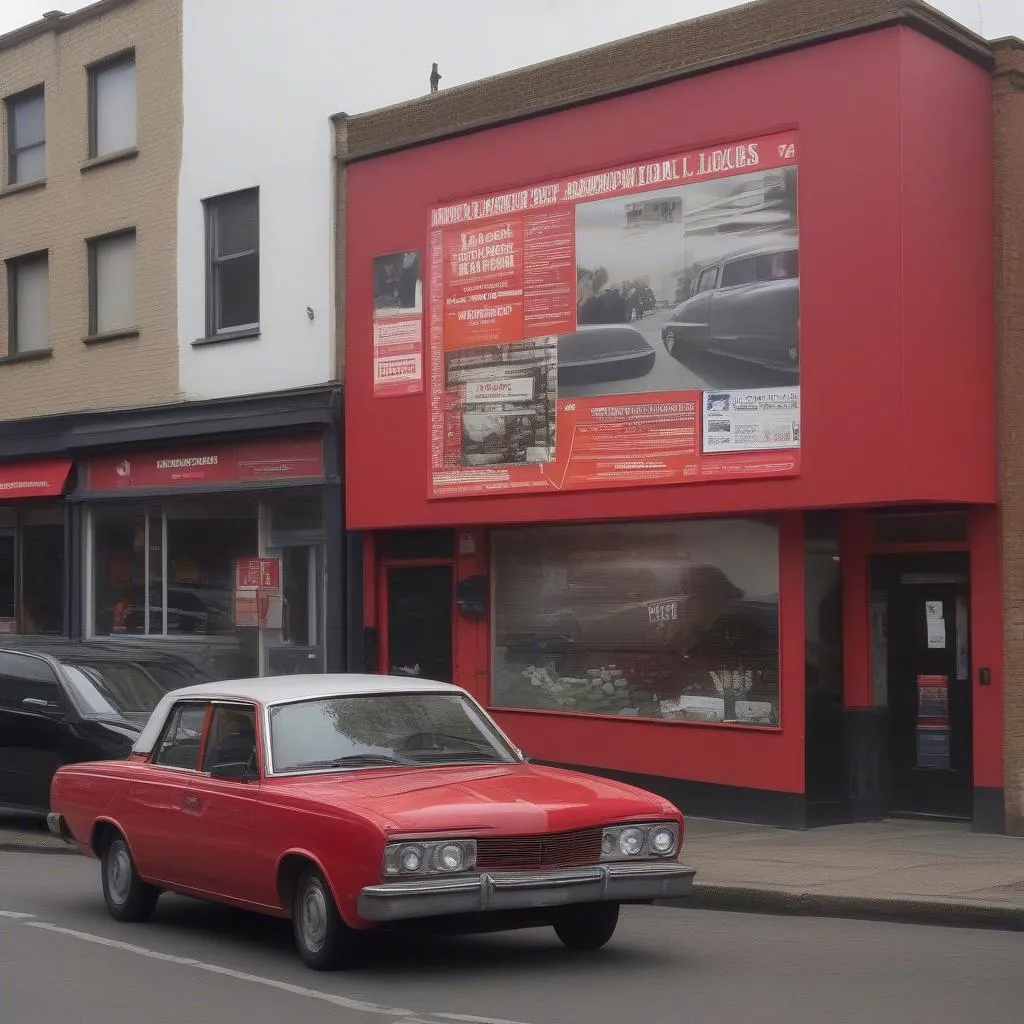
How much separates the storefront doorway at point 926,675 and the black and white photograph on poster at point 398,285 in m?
5.73

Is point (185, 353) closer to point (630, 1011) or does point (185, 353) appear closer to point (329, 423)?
point (329, 423)

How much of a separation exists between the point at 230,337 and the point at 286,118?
2.75m

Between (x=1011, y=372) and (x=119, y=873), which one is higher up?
(x=1011, y=372)

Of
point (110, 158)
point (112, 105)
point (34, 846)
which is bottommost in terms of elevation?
point (34, 846)

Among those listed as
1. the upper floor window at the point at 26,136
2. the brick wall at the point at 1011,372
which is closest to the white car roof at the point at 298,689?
the brick wall at the point at 1011,372

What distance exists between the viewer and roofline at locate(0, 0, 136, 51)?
941 inches

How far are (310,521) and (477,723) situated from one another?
10.8m

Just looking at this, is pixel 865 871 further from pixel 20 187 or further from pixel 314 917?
pixel 20 187

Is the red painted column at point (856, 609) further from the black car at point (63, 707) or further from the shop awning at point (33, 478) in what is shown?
the shop awning at point (33, 478)

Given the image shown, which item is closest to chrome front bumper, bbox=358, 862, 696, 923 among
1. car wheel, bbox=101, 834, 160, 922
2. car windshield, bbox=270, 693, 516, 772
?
car windshield, bbox=270, 693, 516, 772

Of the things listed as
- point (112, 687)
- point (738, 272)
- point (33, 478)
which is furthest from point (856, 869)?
point (33, 478)

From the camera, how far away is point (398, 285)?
18.9 meters

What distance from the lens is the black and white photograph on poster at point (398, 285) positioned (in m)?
18.7

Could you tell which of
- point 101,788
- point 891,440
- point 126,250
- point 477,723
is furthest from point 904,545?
point 126,250
